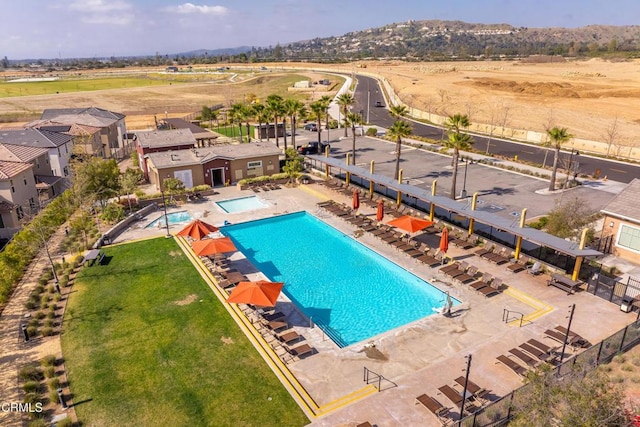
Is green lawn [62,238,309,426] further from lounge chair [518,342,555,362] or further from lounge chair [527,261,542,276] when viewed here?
lounge chair [527,261,542,276]

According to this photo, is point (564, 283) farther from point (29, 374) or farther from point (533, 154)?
point (533, 154)

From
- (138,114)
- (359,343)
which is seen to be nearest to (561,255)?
(359,343)

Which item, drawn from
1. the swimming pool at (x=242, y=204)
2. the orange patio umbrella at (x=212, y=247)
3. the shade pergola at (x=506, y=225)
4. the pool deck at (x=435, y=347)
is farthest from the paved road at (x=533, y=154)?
the orange patio umbrella at (x=212, y=247)

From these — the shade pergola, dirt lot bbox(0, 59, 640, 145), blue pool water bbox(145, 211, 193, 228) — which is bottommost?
blue pool water bbox(145, 211, 193, 228)

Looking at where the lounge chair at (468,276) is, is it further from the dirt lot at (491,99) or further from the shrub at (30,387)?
the dirt lot at (491,99)

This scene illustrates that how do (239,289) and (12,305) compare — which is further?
(12,305)

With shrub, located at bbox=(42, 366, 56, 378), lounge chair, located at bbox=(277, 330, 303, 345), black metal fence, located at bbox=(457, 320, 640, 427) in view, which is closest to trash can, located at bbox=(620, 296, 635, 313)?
black metal fence, located at bbox=(457, 320, 640, 427)

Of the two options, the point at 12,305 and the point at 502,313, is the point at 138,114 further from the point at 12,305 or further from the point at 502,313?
the point at 502,313
